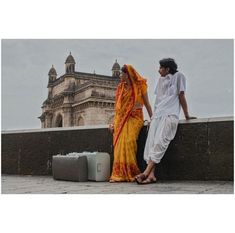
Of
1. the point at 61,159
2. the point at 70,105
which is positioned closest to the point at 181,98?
the point at 61,159

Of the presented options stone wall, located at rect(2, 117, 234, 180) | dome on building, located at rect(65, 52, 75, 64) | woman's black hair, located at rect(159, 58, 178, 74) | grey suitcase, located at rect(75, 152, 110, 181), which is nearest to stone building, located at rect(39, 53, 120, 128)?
dome on building, located at rect(65, 52, 75, 64)

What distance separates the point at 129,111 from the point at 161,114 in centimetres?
52

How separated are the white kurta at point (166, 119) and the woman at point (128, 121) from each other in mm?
314

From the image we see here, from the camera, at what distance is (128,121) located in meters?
4.88

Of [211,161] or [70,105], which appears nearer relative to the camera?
[211,161]

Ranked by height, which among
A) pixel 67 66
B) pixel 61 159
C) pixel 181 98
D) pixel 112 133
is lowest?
pixel 61 159

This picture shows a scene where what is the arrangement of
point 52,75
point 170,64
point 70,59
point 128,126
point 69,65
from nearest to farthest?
point 170,64 < point 128,126 < point 69,65 < point 70,59 < point 52,75

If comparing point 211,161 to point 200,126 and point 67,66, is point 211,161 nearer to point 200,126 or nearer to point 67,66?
point 200,126

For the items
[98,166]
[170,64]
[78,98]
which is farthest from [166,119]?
[78,98]

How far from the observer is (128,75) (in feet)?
16.1

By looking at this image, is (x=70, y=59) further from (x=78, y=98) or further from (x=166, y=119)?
(x=166, y=119)

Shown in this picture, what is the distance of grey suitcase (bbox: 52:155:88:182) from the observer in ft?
16.0

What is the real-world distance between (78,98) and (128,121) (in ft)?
168

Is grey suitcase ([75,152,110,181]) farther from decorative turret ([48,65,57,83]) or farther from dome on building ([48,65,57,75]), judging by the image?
dome on building ([48,65,57,75])
